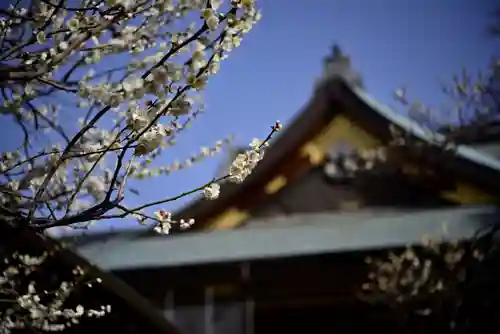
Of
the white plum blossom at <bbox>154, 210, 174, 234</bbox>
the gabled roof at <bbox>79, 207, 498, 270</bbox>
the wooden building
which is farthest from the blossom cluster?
the gabled roof at <bbox>79, 207, 498, 270</bbox>

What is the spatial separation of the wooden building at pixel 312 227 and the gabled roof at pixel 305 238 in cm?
1

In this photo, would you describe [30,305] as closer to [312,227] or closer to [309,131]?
A: [312,227]

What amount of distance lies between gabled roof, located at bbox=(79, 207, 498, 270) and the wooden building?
14mm

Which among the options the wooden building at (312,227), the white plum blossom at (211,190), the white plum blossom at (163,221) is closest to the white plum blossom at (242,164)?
the white plum blossom at (211,190)

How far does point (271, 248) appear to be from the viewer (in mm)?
6059

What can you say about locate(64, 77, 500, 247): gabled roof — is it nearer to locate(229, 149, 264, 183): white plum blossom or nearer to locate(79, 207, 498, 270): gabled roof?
locate(79, 207, 498, 270): gabled roof

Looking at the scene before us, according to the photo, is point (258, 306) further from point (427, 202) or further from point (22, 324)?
point (22, 324)

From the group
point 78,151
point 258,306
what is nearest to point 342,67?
point 258,306

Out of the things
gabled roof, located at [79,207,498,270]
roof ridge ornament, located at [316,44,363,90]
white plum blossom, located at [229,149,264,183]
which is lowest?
white plum blossom, located at [229,149,264,183]

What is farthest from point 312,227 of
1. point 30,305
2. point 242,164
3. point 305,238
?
point 242,164

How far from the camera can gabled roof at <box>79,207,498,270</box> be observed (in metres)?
5.78

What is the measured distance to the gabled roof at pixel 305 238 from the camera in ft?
19.0

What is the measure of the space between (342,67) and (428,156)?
1.78m

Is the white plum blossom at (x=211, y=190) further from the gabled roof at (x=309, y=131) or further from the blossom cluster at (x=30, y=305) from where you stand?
the gabled roof at (x=309, y=131)
